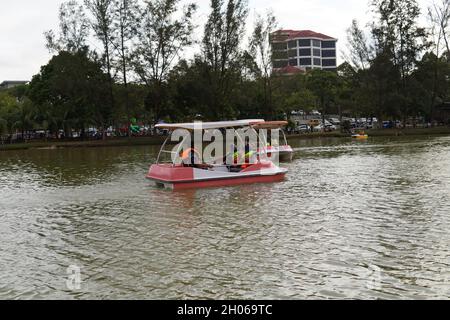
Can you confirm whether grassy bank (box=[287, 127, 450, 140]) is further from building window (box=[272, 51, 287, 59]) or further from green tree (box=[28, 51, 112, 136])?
green tree (box=[28, 51, 112, 136])

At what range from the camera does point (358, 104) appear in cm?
7344

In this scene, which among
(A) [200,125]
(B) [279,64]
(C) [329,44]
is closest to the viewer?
(A) [200,125]

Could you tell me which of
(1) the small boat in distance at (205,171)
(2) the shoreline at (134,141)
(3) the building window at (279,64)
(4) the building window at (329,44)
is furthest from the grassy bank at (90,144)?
(4) the building window at (329,44)

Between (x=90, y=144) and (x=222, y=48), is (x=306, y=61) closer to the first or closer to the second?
(x=222, y=48)

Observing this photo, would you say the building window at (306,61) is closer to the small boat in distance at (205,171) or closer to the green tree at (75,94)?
the green tree at (75,94)

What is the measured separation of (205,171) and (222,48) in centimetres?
4608

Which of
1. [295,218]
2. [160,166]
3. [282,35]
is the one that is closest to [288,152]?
[160,166]

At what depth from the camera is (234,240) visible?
1194cm

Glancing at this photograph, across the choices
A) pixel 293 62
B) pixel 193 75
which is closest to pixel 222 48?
pixel 193 75

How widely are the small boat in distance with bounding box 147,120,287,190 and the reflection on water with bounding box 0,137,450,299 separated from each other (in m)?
0.90

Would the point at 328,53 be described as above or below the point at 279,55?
above

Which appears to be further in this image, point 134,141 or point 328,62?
point 328,62

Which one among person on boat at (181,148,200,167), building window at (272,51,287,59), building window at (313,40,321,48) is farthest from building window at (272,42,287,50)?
building window at (313,40,321,48)
